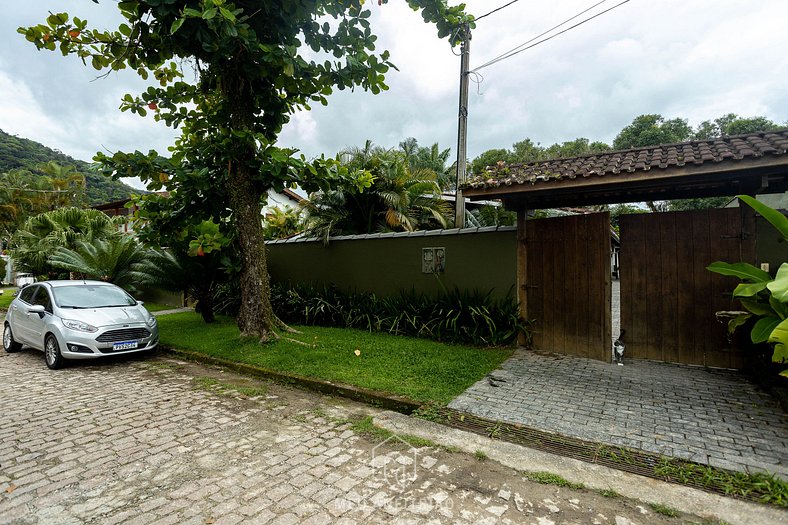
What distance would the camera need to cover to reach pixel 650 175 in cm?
493

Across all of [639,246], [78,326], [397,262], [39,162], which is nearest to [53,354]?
[78,326]

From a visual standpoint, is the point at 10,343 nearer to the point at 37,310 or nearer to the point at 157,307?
the point at 37,310

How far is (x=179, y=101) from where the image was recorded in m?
8.01

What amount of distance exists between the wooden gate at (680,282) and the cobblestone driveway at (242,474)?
412cm

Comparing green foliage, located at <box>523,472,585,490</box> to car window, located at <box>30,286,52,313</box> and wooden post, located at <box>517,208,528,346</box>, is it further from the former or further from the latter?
car window, located at <box>30,286,52,313</box>

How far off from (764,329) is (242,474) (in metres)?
5.21

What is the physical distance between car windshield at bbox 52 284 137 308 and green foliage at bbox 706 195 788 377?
32.0ft

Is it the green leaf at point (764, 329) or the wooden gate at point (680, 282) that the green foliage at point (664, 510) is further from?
the wooden gate at point (680, 282)

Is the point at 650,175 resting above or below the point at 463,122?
below

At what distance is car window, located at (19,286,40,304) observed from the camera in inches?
313

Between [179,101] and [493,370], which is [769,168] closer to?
[493,370]

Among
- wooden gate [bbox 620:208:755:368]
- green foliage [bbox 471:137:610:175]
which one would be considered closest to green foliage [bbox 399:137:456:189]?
green foliage [bbox 471:137:610:175]

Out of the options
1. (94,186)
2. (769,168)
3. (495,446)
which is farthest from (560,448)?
(94,186)

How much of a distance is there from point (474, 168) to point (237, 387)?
25098 millimetres
